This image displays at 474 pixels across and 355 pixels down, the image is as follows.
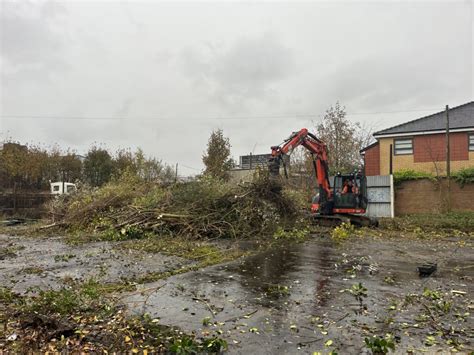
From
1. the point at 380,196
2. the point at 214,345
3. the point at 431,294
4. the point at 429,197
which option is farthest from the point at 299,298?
the point at 429,197

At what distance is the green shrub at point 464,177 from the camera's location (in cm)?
1838

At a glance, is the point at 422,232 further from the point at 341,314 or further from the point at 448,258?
the point at 341,314

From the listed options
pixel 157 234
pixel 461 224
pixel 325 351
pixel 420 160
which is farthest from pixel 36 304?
pixel 420 160

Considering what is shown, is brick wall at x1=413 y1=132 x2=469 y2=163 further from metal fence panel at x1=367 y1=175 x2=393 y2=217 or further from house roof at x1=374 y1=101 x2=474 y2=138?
metal fence panel at x1=367 y1=175 x2=393 y2=217

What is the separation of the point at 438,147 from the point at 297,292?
68.3 feet

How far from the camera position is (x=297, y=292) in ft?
18.9

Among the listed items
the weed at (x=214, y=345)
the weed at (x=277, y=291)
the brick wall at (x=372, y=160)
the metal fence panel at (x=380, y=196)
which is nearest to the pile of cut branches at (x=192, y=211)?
the weed at (x=277, y=291)

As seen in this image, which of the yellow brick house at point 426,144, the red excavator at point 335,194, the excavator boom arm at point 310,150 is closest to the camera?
the excavator boom arm at point 310,150

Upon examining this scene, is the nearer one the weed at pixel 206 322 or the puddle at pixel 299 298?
the puddle at pixel 299 298

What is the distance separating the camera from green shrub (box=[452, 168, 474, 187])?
723 inches

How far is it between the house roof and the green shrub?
463cm

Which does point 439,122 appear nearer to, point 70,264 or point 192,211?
point 192,211

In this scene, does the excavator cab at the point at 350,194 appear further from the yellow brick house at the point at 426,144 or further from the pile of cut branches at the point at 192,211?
the yellow brick house at the point at 426,144

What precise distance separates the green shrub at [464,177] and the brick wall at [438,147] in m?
3.64
